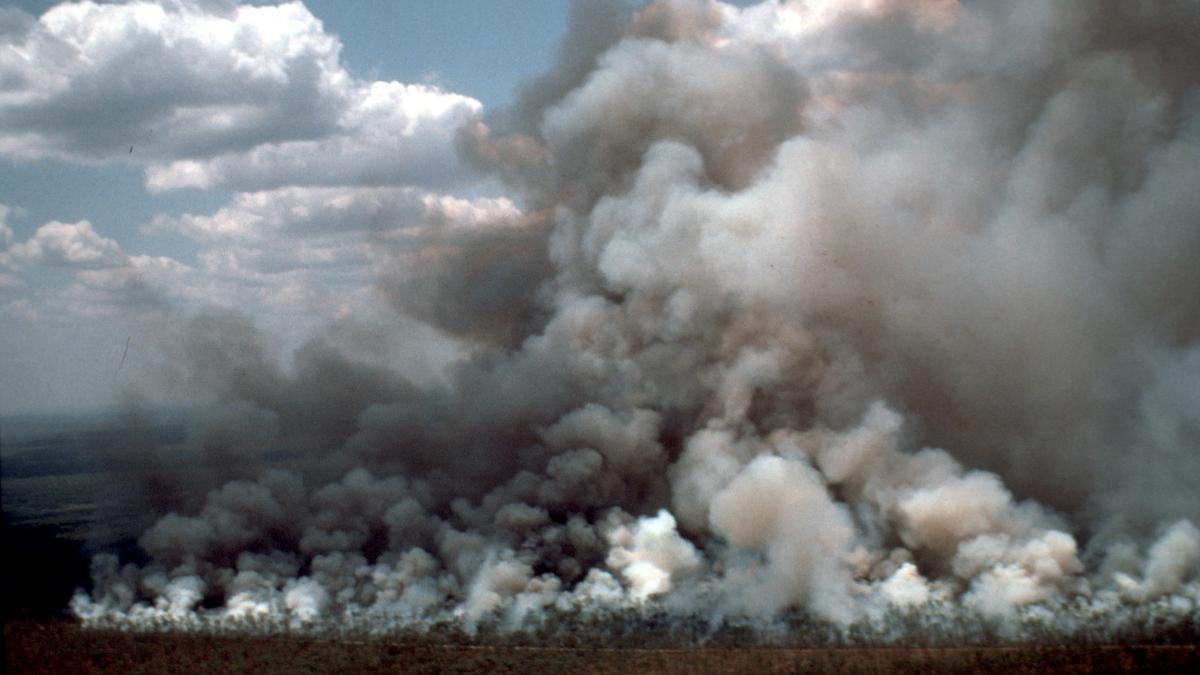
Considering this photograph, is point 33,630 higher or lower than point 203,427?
lower

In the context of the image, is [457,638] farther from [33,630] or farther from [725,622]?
[33,630]

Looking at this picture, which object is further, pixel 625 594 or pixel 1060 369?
pixel 1060 369

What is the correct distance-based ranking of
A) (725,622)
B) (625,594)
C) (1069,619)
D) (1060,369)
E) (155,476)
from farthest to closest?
(155,476) → (1060,369) → (625,594) → (725,622) → (1069,619)

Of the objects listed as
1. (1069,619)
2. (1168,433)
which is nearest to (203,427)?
(1069,619)

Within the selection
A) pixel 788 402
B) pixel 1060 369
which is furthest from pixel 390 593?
pixel 1060 369

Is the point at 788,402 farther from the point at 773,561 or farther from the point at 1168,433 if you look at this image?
the point at 1168,433

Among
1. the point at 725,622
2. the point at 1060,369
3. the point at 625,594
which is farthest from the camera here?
the point at 1060,369

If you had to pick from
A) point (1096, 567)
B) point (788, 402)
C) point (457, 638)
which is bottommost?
point (457, 638)
